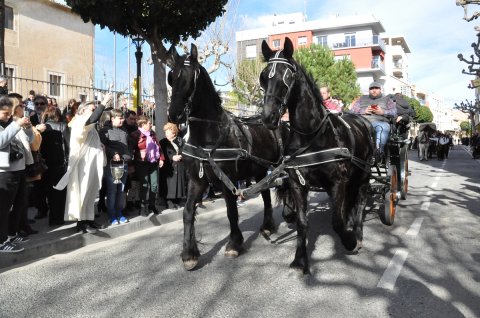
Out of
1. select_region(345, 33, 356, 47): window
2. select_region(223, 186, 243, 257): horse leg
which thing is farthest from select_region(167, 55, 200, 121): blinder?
select_region(345, 33, 356, 47): window

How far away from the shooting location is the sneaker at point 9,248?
498 centimetres

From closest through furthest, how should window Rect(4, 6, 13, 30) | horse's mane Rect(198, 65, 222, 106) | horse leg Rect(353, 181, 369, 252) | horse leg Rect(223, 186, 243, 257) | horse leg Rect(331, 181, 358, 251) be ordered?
horse leg Rect(331, 181, 358, 251) → horse's mane Rect(198, 65, 222, 106) → horse leg Rect(223, 186, 243, 257) → horse leg Rect(353, 181, 369, 252) → window Rect(4, 6, 13, 30)

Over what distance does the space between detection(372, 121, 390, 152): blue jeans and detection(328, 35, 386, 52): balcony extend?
165 feet

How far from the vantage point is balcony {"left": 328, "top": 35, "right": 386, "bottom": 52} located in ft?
176

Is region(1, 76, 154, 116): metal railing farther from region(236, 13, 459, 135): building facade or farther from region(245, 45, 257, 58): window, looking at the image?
region(245, 45, 257, 58): window

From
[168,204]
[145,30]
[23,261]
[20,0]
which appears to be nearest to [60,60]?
[20,0]

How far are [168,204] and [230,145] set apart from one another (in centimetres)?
396

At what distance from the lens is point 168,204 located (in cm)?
850

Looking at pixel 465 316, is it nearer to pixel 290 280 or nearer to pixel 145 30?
pixel 290 280

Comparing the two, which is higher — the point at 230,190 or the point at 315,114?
the point at 315,114

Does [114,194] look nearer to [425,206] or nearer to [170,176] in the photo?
[170,176]

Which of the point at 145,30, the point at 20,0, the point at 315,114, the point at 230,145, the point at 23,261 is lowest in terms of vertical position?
the point at 23,261

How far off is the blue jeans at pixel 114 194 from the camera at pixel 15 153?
1801 millimetres

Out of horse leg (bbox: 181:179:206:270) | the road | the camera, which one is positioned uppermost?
the camera
